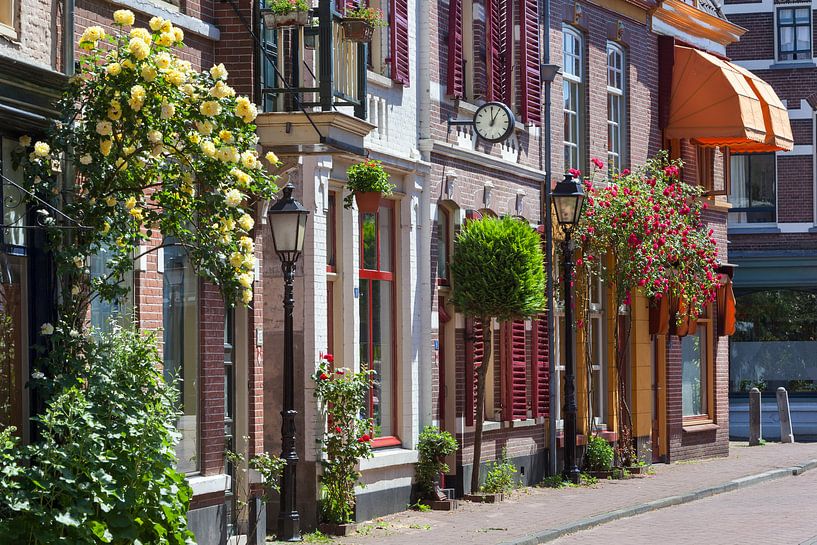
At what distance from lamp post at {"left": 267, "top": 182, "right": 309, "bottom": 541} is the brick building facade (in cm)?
2313

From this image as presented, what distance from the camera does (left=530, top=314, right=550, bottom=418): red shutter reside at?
21.7 metres

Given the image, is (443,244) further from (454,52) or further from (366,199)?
(366,199)

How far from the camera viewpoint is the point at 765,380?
36375 millimetres

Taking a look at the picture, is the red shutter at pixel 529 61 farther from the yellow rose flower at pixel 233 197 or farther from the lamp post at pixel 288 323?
the yellow rose flower at pixel 233 197

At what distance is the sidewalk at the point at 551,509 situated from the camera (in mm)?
15133

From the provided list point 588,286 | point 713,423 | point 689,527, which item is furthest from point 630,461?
point 689,527

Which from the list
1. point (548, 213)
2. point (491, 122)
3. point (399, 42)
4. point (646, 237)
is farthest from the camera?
point (646, 237)

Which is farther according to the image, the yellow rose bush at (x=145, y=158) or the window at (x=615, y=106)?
the window at (x=615, y=106)

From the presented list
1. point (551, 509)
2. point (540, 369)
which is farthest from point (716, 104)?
point (551, 509)

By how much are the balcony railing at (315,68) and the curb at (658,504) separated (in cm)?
423

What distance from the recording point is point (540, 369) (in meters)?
21.9

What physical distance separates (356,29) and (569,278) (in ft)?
22.9

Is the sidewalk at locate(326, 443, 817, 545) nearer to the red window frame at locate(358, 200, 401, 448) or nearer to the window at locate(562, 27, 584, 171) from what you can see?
the red window frame at locate(358, 200, 401, 448)

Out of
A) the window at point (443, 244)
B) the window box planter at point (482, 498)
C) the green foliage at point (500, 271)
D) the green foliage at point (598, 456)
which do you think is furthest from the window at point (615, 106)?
the window box planter at point (482, 498)
